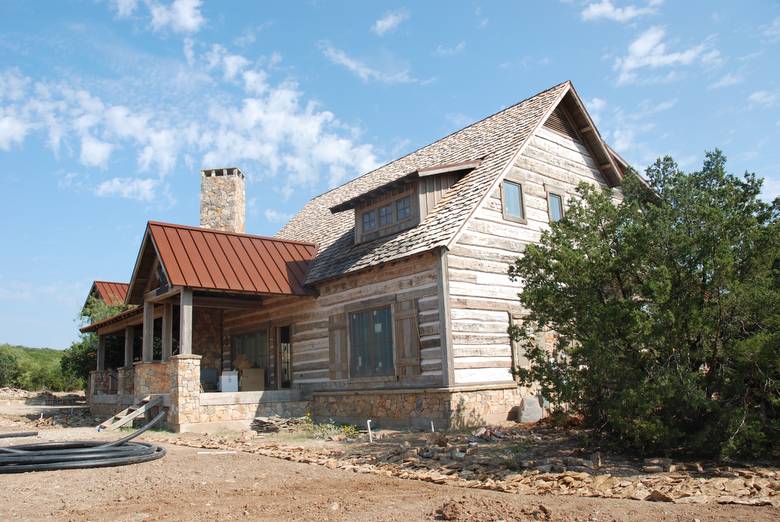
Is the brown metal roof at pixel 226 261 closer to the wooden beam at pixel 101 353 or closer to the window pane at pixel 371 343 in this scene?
the window pane at pixel 371 343

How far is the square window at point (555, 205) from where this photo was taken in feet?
54.4

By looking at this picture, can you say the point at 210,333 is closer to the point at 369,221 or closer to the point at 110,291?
the point at 369,221

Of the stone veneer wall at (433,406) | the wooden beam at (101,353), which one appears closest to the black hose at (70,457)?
the stone veneer wall at (433,406)

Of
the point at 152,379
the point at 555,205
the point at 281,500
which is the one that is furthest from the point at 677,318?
the point at 152,379

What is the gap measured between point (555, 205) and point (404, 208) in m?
4.27

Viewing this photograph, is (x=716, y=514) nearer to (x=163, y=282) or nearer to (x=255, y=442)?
(x=255, y=442)

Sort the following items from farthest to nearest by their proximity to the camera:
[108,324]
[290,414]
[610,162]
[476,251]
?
1. [108,324]
2. [610,162]
3. [290,414]
4. [476,251]

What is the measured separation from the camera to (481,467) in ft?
27.9

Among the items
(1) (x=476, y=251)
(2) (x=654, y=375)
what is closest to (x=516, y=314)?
(1) (x=476, y=251)

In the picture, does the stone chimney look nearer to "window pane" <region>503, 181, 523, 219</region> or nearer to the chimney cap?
the chimney cap

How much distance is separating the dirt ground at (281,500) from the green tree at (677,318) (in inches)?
95.6

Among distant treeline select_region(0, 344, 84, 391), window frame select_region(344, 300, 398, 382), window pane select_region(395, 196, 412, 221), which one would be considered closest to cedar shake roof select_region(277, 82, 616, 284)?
window pane select_region(395, 196, 412, 221)

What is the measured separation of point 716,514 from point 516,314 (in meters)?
8.99

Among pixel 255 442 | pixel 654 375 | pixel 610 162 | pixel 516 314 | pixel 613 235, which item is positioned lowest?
pixel 255 442
